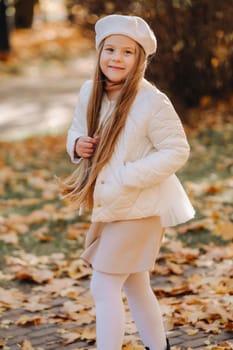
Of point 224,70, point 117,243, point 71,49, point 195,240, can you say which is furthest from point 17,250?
point 71,49

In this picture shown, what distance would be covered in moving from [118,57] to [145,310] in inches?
46.4

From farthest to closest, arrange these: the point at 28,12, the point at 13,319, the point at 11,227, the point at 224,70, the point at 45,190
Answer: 1. the point at 28,12
2. the point at 224,70
3. the point at 45,190
4. the point at 11,227
5. the point at 13,319

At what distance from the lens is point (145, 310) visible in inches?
152

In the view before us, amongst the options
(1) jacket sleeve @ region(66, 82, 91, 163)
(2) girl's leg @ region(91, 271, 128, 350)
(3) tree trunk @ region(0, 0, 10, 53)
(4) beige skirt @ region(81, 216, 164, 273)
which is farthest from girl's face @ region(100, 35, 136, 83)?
(3) tree trunk @ region(0, 0, 10, 53)

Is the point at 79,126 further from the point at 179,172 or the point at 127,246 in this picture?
the point at 179,172

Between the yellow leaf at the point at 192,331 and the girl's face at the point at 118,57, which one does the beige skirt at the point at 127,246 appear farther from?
the yellow leaf at the point at 192,331

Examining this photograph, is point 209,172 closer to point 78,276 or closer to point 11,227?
point 11,227

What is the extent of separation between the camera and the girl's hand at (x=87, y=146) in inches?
147

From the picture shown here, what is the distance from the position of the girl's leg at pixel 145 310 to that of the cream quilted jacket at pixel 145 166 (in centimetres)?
36

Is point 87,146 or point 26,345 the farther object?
point 26,345

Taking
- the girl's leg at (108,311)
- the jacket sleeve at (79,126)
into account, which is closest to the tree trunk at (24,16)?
the jacket sleeve at (79,126)

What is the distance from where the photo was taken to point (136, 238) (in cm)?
369

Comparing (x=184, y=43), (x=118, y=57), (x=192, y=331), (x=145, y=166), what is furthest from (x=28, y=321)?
(x=184, y=43)

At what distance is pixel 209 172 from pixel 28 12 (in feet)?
64.2
